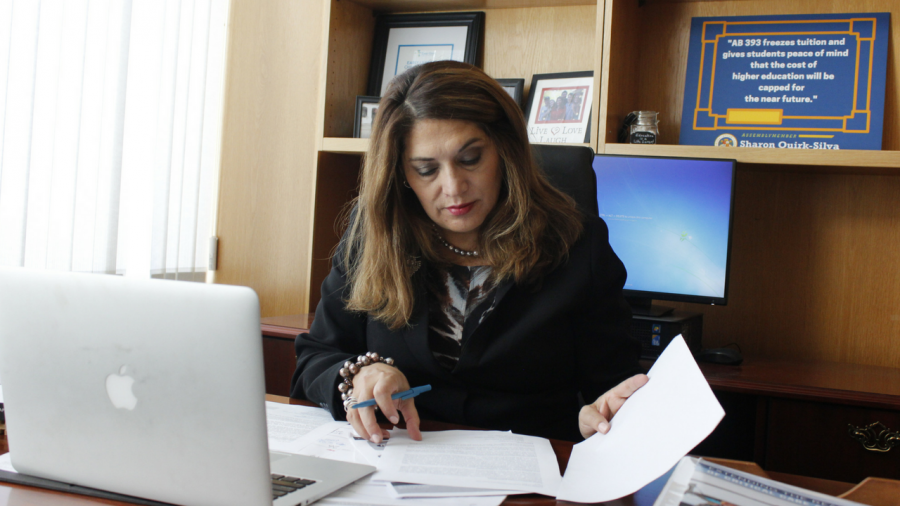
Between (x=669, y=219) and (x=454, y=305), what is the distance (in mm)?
841

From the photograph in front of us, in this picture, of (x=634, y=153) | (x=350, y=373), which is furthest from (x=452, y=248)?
(x=634, y=153)

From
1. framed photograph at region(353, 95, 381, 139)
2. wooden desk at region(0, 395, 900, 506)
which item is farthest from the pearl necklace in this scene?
framed photograph at region(353, 95, 381, 139)

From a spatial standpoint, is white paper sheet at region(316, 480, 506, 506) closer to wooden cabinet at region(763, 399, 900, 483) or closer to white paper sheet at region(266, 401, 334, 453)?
A: white paper sheet at region(266, 401, 334, 453)

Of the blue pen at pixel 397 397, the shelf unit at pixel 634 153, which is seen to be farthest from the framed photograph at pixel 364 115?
the blue pen at pixel 397 397

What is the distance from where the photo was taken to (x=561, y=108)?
210 cm

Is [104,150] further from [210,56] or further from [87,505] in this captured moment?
[87,505]

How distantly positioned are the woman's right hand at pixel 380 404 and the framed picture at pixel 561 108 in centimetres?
123

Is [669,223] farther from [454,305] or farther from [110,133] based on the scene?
[110,133]

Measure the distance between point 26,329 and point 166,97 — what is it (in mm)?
1652

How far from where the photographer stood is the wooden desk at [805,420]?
4.67 ft

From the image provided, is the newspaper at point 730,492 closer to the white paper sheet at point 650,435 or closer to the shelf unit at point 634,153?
the white paper sheet at point 650,435

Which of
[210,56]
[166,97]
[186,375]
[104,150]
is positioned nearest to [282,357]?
[104,150]

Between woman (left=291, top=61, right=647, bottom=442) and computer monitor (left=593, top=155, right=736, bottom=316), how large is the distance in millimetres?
601

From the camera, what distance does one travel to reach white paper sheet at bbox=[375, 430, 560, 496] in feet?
2.54
